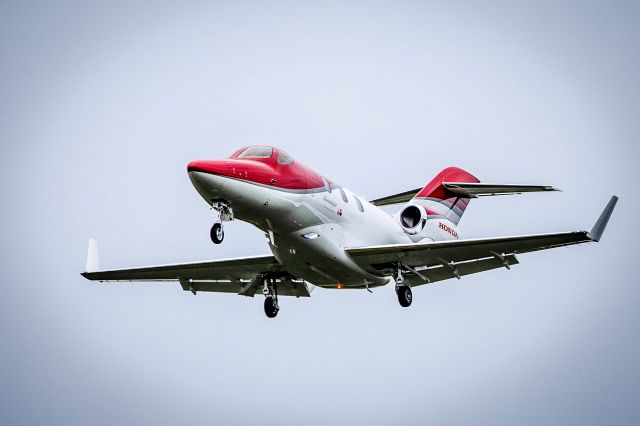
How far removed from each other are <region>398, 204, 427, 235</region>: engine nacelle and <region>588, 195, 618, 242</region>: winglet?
286 inches

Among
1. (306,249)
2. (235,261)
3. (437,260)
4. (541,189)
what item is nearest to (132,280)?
(235,261)

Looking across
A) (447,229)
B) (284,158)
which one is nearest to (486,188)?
(447,229)

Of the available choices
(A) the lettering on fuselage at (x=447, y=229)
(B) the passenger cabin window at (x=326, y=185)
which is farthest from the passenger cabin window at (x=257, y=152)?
(A) the lettering on fuselage at (x=447, y=229)

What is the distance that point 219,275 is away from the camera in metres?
29.0

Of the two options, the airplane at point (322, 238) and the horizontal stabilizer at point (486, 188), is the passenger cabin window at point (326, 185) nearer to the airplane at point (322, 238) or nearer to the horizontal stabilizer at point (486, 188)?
the airplane at point (322, 238)

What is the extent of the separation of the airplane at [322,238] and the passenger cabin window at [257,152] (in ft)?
0.09

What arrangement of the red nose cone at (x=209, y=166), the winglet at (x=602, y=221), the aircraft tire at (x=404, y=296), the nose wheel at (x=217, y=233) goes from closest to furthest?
the nose wheel at (x=217, y=233) → the red nose cone at (x=209, y=166) → the winglet at (x=602, y=221) → the aircraft tire at (x=404, y=296)

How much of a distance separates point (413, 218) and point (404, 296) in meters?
3.68

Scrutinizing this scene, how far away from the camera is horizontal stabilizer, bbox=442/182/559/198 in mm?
26906

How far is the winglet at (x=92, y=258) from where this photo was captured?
29562 mm

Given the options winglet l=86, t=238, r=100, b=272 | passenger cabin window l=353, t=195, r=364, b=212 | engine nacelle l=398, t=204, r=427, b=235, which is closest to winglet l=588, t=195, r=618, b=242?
passenger cabin window l=353, t=195, r=364, b=212

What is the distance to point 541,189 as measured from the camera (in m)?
26.4

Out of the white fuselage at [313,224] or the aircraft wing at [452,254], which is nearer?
the white fuselage at [313,224]

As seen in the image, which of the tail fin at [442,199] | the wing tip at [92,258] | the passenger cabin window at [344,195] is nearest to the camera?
the passenger cabin window at [344,195]
